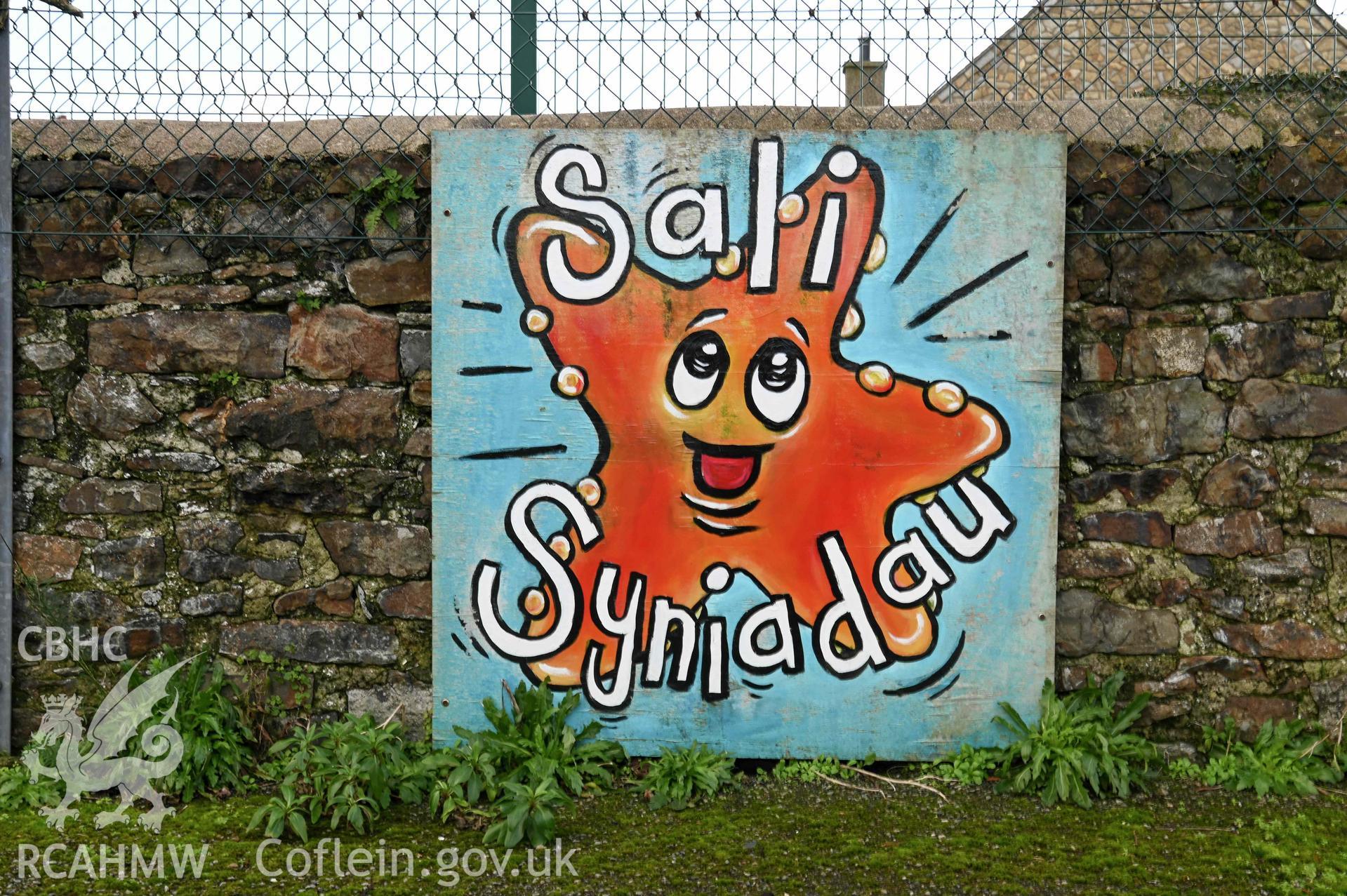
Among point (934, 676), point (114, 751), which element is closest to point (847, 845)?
point (934, 676)

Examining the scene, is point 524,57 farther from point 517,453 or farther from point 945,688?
point 945,688

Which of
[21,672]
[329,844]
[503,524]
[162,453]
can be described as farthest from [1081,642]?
[21,672]

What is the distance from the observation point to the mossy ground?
2.78 meters

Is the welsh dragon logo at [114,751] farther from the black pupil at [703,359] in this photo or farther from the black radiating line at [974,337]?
the black radiating line at [974,337]

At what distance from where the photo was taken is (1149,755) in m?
3.25

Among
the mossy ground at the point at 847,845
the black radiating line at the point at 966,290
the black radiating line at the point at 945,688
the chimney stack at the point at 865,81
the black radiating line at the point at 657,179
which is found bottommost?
the mossy ground at the point at 847,845

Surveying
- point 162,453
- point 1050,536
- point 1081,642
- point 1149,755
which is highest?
point 162,453

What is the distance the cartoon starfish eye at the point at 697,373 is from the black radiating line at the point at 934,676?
1105mm

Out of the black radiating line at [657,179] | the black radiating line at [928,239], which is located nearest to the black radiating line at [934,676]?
the black radiating line at [928,239]

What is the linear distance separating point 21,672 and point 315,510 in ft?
3.76

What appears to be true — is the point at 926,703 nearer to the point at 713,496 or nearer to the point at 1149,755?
the point at 1149,755

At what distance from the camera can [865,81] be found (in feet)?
11.0

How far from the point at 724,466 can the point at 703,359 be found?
0.35 meters

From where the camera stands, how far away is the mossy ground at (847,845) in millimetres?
2777
